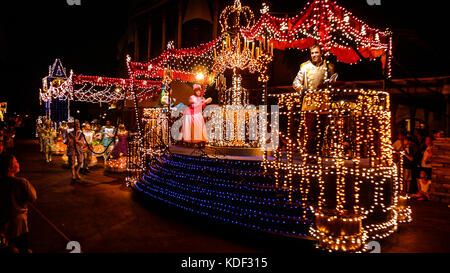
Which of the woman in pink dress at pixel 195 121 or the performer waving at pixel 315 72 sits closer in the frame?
the performer waving at pixel 315 72

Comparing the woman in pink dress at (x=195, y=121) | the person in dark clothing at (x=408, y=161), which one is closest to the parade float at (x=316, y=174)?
the woman in pink dress at (x=195, y=121)

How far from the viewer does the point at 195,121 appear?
868 centimetres

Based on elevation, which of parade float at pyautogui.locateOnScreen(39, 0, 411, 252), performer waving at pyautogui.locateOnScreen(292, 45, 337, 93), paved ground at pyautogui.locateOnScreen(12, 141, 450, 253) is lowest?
paved ground at pyautogui.locateOnScreen(12, 141, 450, 253)

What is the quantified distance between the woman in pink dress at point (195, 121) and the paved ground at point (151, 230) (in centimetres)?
234

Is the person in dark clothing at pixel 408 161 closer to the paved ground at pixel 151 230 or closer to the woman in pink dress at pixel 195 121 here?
the paved ground at pixel 151 230

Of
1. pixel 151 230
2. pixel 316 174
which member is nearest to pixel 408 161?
pixel 316 174

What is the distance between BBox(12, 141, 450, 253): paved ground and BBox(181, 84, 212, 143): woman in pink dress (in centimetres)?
234

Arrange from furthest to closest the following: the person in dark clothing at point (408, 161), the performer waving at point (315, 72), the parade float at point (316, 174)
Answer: the person in dark clothing at point (408, 161)
the performer waving at point (315, 72)
the parade float at point (316, 174)

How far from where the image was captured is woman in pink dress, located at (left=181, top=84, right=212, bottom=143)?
8672mm

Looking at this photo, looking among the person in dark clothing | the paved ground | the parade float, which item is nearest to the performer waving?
the parade float

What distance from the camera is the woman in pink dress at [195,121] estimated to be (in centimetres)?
867

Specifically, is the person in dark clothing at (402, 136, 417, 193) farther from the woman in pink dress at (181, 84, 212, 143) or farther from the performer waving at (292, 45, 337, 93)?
the woman in pink dress at (181, 84, 212, 143)
